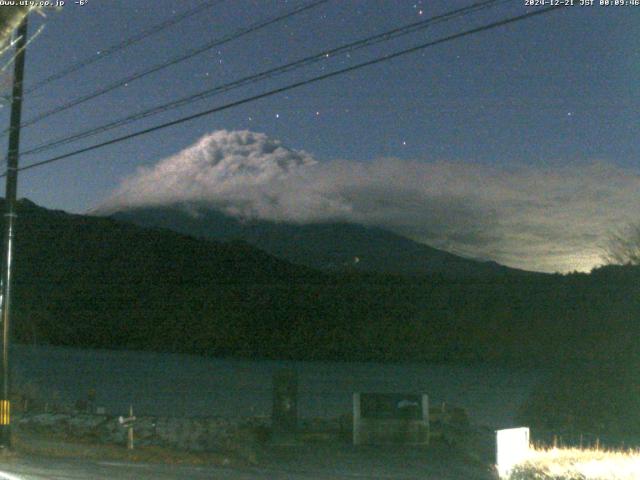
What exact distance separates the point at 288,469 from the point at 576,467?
5714mm

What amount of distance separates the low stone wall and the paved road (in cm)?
305

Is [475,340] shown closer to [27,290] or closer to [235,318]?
[235,318]

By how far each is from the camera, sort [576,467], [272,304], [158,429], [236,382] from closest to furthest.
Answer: [576,467]
[158,429]
[236,382]
[272,304]

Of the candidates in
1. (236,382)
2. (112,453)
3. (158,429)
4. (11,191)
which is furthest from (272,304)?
(11,191)

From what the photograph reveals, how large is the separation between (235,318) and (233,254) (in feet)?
52.9

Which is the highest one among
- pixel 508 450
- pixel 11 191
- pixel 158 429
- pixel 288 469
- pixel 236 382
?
pixel 11 191

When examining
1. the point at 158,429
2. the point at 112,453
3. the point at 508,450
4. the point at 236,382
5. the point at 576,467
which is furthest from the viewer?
the point at 236,382

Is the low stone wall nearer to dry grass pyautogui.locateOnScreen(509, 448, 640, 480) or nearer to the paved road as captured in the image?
the paved road

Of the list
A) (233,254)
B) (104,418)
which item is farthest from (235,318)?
(104,418)

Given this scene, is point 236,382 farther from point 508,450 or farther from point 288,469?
point 508,450

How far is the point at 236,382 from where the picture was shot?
4141 cm

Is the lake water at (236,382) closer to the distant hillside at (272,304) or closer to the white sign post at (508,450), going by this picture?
the distant hillside at (272,304)

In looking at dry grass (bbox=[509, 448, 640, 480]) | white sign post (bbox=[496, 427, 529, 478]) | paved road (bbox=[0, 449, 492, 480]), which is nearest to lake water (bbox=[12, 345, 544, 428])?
paved road (bbox=[0, 449, 492, 480])

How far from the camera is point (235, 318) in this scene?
63.8m
